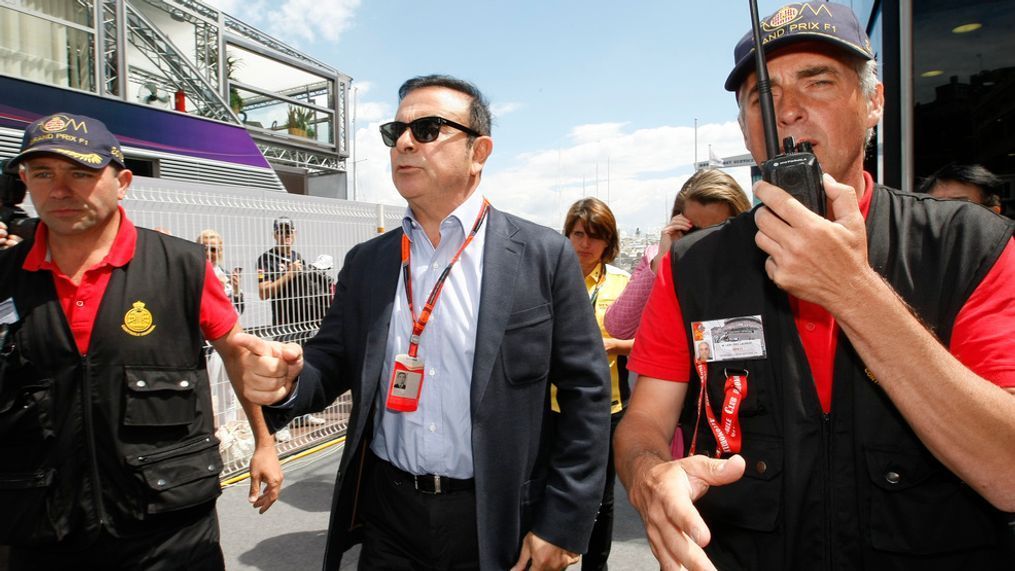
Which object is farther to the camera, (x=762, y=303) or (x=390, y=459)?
(x=390, y=459)

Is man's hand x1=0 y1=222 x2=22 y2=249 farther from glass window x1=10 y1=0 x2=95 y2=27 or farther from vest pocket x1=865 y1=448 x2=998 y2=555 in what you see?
A: glass window x1=10 y1=0 x2=95 y2=27

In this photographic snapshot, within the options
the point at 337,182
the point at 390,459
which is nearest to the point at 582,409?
the point at 390,459

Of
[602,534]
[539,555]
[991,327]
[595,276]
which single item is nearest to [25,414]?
[539,555]

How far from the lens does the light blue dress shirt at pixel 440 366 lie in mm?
2096

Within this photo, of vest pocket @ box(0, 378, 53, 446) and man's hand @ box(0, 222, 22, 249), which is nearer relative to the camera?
vest pocket @ box(0, 378, 53, 446)

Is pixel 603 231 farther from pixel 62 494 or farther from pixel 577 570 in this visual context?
pixel 62 494

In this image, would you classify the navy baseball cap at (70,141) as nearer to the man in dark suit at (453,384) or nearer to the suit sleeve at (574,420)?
the man in dark suit at (453,384)

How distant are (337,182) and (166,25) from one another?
26.1ft

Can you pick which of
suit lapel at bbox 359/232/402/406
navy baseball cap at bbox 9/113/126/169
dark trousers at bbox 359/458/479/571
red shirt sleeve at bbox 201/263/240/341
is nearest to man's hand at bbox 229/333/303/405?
suit lapel at bbox 359/232/402/406

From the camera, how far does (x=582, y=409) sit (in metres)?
2.21

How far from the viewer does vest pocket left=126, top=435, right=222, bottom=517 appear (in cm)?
212

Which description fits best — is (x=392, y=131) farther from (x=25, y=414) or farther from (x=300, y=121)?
(x=300, y=121)

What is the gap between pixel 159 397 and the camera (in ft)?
7.24

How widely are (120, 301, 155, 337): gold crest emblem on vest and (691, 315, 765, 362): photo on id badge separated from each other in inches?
77.3
